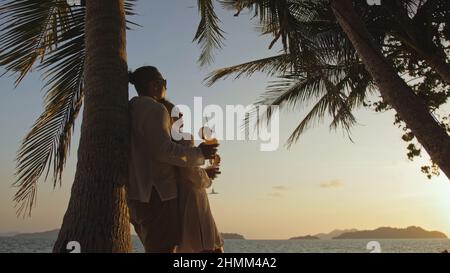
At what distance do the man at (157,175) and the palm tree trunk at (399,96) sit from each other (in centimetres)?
346

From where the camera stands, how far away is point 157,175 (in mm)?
2596

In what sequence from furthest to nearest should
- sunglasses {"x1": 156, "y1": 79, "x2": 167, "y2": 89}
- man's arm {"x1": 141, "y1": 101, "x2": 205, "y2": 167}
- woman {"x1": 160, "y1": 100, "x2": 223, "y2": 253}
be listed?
sunglasses {"x1": 156, "y1": 79, "x2": 167, "y2": 89} < woman {"x1": 160, "y1": 100, "x2": 223, "y2": 253} < man's arm {"x1": 141, "y1": 101, "x2": 205, "y2": 167}

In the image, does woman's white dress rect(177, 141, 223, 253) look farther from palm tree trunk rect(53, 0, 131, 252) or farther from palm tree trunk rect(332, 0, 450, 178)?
palm tree trunk rect(332, 0, 450, 178)

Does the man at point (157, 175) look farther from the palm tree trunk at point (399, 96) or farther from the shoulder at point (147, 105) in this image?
the palm tree trunk at point (399, 96)

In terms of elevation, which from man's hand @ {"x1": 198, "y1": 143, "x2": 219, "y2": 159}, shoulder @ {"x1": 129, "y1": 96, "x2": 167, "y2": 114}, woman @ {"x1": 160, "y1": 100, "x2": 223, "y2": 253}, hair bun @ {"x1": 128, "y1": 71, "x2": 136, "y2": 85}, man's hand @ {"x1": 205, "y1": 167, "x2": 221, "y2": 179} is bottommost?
woman @ {"x1": 160, "y1": 100, "x2": 223, "y2": 253}

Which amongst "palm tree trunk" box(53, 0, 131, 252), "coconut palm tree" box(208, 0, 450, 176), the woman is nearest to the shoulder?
"palm tree trunk" box(53, 0, 131, 252)

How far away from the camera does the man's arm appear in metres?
2.52

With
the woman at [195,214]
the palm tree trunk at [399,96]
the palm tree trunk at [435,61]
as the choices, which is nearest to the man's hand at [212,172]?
the woman at [195,214]

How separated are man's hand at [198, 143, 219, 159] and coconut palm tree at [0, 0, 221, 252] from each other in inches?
19.8

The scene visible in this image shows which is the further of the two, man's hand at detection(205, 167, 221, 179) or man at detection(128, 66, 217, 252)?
man's hand at detection(205, 167, 221, 179)

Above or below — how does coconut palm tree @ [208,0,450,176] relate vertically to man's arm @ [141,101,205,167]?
above

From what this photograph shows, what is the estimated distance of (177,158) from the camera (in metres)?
2.53
